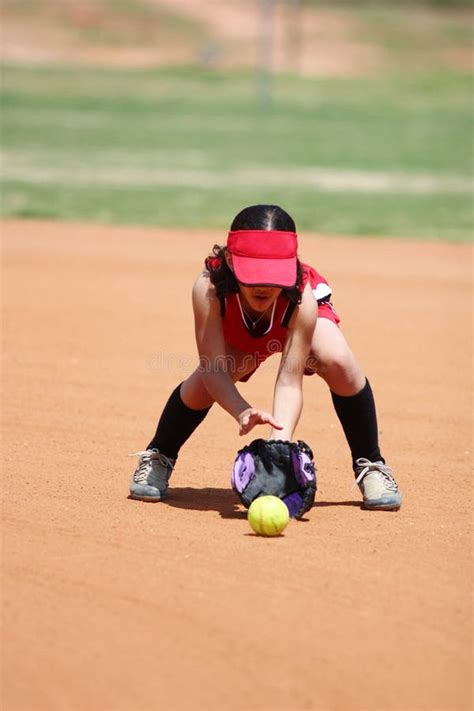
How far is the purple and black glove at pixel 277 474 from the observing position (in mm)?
4344

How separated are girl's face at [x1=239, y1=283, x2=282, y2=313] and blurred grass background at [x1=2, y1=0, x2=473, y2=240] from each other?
27.4ft

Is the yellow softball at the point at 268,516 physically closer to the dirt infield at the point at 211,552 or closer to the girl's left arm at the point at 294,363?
the dirt infield at the point at 211,552

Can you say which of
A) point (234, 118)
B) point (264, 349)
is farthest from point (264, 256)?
point (234, 118)

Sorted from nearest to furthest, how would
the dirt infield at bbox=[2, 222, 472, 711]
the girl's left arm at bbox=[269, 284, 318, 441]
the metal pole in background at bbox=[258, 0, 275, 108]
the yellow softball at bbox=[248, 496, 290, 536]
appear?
1. the dirt infield at bbox=[2, 222, 472, 711]
2. the yellow softball at bbox=[248, 496, 290, 536]
3. the girl's left arm at bbox=[269, 284, 318, 441]
4. the metal pole in background at bbox=[258, 0, 275, 108]

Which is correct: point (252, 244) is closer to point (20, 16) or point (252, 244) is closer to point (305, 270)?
point (305, 270)

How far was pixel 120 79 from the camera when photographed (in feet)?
113

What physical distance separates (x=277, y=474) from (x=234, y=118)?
22.1 m

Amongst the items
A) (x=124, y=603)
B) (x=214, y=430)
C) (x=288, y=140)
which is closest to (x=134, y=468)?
(x=214, y=430)

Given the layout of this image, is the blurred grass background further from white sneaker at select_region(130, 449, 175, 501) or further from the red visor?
the red visor

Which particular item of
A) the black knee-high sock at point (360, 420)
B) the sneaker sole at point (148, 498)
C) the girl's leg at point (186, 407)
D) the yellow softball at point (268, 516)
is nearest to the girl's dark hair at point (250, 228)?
the girl's leg at point (186, 407)

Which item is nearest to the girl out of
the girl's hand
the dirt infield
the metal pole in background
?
the girl's hand

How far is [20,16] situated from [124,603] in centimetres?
4143

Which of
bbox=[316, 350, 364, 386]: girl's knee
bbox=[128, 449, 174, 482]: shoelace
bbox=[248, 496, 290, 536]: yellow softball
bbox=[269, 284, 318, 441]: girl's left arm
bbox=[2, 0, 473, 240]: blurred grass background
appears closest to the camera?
bbox=[248, 496, 290, 536]: yellow softball

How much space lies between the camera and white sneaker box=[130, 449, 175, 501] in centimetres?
463
